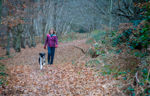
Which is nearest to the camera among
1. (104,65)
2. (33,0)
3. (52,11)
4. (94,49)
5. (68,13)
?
(104,65)

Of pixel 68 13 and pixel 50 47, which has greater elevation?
pixel 68 13

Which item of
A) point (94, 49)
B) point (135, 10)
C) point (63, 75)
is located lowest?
point (63, 75)

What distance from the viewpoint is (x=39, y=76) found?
7027 mm

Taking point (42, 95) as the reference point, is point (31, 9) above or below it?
above

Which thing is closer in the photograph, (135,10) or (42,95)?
(42,95)

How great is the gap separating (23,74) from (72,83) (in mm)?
2575

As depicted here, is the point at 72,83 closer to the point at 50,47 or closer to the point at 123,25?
the point at 50,47

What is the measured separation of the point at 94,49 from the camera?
1011 centimetres

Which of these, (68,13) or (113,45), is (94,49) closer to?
(113,45)

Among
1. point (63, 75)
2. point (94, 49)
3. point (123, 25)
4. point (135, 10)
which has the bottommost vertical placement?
point (63, 75)

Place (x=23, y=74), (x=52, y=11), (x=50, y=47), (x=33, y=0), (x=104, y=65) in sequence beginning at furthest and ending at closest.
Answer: (x=52, y=11) → (x=33, y=0) → (x=50, y=47) → (x=104, y=65) → (x=23, y=74)

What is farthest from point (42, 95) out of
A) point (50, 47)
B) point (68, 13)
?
point (68, 13)

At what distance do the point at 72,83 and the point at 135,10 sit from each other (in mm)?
7732

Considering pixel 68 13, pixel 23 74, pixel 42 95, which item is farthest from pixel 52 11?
pixel 42 95
